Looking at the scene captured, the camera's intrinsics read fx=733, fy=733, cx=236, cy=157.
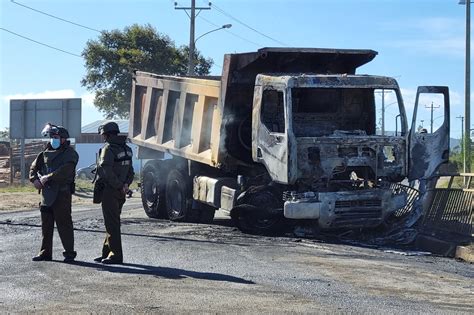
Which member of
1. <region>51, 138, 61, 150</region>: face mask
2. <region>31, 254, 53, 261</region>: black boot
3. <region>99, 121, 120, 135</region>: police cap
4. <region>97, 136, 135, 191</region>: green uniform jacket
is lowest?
<region>31, 254, 53, 261</region>: black boot

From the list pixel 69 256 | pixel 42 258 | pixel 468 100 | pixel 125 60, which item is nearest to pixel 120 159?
pixel 69 256

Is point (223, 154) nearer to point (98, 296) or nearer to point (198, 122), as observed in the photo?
point (198, 122)

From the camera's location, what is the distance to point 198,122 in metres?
13.9

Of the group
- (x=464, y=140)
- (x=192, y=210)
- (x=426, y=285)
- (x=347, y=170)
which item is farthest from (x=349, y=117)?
(x=464, y=140)

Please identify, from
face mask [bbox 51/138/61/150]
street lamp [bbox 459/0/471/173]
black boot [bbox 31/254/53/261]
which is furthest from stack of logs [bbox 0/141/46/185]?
face mask [bbox 51/138/61/150]

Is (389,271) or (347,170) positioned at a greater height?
(347,170)

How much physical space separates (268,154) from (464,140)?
14752 mm

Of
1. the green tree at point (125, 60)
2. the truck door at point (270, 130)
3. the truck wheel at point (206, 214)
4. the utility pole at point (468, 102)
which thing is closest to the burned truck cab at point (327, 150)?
the truck door at point (270, 130)

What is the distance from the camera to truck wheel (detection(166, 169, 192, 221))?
48.4 feet

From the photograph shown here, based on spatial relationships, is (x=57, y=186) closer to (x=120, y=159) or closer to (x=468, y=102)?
(x=120, y=159)

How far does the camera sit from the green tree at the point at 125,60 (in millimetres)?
45938

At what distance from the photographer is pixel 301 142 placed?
11414mm

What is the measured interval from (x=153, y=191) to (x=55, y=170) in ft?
23.3

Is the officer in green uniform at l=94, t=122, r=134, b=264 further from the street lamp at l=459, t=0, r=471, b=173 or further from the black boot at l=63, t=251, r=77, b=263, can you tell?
the street lamp at l=459, t=0, r=471, b=173
